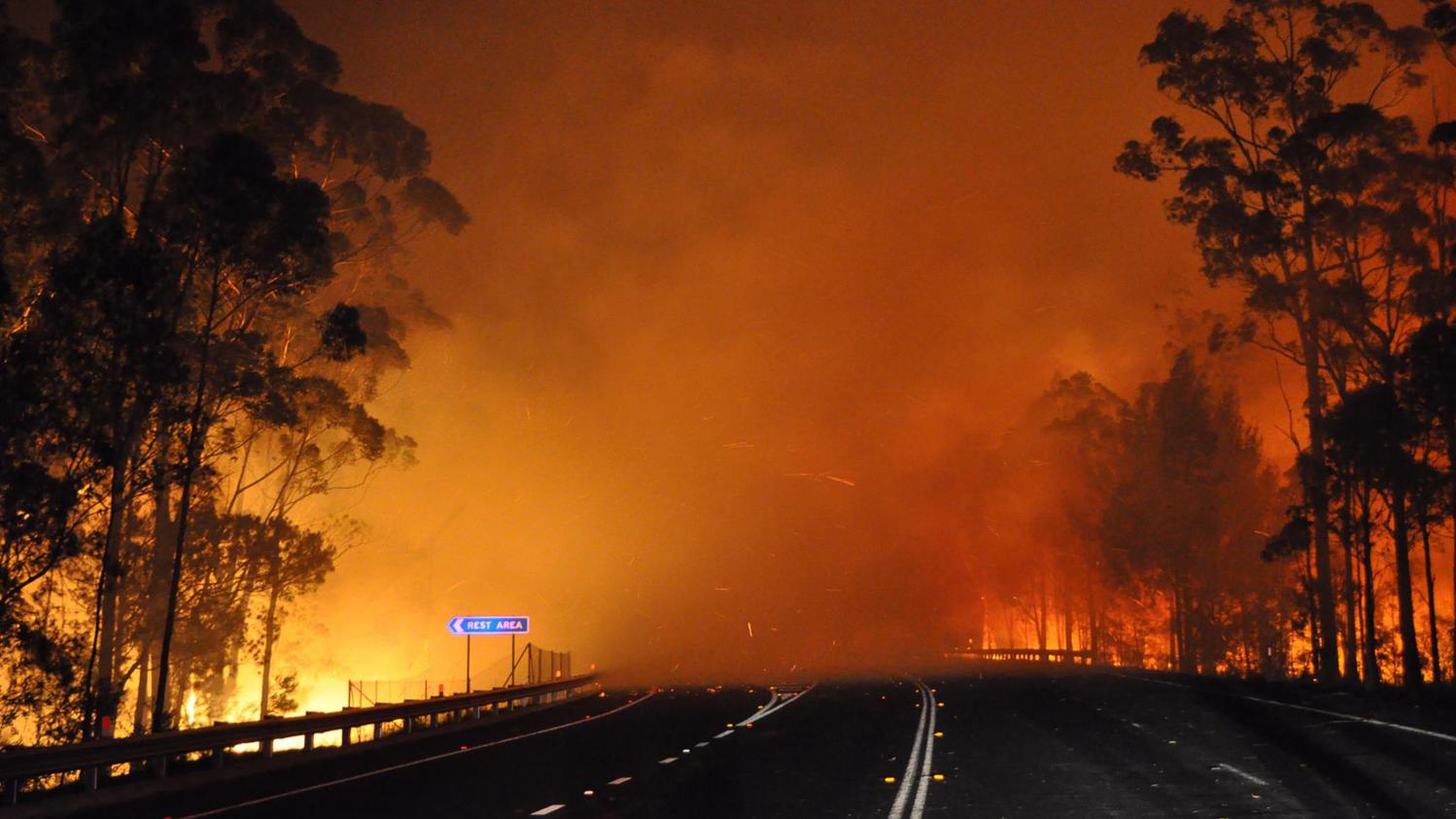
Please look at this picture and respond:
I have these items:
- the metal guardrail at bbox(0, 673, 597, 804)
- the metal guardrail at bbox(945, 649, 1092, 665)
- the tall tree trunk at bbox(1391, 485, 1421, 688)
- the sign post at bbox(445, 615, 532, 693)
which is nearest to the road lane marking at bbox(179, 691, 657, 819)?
the metal guardrail at bbox(0, 673, 597, 804)

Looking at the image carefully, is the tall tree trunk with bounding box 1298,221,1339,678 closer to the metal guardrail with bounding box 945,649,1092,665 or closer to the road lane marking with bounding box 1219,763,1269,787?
the metal guardrail with bounding box 945,649,1092,665

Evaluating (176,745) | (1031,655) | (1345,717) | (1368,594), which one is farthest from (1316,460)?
(176,745)

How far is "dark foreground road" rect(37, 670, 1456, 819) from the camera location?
13.8m

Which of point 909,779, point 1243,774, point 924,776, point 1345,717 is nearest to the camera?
point 1243,774

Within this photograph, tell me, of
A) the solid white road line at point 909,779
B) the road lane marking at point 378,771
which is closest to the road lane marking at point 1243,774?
the solid white road line at point 909,779

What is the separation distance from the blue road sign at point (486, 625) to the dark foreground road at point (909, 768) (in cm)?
769

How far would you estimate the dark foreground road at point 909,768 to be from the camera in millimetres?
13750

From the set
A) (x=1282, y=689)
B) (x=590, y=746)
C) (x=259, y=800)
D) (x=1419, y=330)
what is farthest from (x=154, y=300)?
(x=1419, y=330)

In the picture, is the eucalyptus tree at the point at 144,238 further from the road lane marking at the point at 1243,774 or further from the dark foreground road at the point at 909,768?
the road lane marking at the point at 1243,774

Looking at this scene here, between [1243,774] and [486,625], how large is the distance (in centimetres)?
2650

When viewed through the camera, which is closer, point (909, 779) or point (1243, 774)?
point (1243, 774)

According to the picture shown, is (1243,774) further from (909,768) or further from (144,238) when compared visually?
(144,238)

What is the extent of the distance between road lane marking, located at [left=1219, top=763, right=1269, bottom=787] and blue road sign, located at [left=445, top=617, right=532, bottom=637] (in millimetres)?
23337

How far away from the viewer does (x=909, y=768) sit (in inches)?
691
